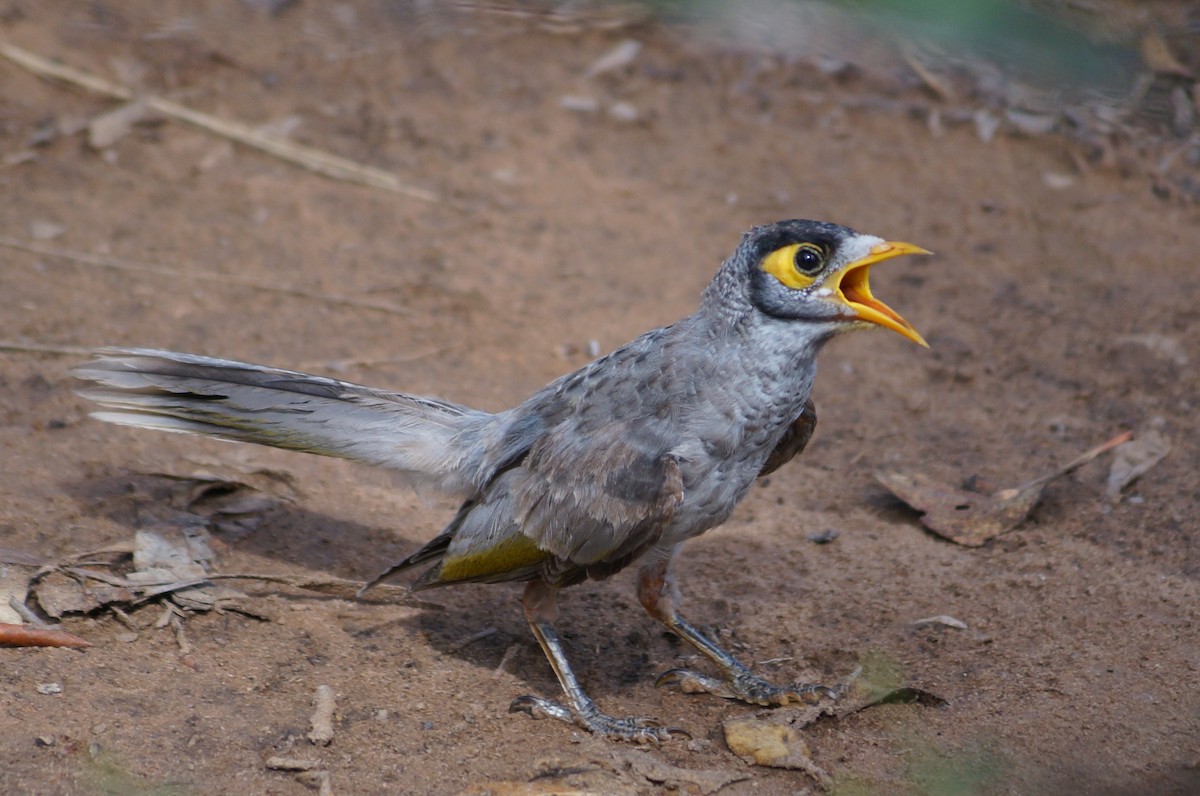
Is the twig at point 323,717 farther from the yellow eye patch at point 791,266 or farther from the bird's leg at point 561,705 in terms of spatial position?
the yellow eye patch at point 791,266

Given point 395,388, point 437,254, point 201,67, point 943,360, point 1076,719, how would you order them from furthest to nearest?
point 201,67
point 437,254
point 943,360
point 395,388
point 1076,719

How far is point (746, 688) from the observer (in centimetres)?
543

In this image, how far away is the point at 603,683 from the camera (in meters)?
5.60

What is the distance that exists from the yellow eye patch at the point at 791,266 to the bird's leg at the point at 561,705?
174cm

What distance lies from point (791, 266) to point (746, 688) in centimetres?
195

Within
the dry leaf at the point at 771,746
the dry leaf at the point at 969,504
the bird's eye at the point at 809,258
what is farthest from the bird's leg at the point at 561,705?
the dry leaf at the point at 969,504

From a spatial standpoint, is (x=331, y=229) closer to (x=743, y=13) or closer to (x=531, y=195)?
(x=531, y=195)

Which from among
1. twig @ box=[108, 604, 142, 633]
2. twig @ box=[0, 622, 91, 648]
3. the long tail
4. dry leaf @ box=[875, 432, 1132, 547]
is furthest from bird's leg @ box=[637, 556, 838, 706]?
twig @ box=[0, 622, 91, 648]

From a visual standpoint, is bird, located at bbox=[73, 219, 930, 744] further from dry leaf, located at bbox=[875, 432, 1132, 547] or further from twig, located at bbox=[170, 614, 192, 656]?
dry leaf, located at bbox=[875, 432, 1132, 547]

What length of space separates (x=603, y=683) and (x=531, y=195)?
511 cm

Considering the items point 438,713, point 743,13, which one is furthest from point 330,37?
point 438,713

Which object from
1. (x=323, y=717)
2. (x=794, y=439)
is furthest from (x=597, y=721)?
(x=794, y=439)

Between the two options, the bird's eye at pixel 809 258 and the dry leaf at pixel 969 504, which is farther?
the dry leaf at pixel 969 504

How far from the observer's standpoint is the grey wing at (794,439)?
5516mm
